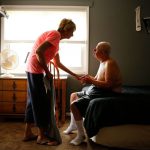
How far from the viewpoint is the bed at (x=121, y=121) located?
2.61 m

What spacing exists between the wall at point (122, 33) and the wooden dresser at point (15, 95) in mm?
571

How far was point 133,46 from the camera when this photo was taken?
4.36 m

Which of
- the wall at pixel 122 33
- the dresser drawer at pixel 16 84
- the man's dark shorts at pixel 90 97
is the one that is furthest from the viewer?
the wall at pixel 122 33

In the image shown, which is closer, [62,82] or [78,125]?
[78,125]

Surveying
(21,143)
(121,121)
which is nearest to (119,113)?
(121,121)

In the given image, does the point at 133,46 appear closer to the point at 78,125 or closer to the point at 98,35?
the point at 98,35

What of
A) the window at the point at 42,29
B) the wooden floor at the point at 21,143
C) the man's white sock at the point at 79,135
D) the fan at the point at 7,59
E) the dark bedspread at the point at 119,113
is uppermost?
the window at the point at 42,29

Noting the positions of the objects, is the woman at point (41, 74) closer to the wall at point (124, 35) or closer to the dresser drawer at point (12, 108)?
the dresser drawer at point (12, 108)

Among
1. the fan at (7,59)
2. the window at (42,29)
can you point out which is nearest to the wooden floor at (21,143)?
the fan at (7,59)

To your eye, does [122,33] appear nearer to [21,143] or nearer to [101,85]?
[101,85]

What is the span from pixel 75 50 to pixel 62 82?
78 cm

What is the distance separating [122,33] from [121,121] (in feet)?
6.86

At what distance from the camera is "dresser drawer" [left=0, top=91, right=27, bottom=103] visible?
12.9 feet

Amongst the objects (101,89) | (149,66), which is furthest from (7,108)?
(149,66)
